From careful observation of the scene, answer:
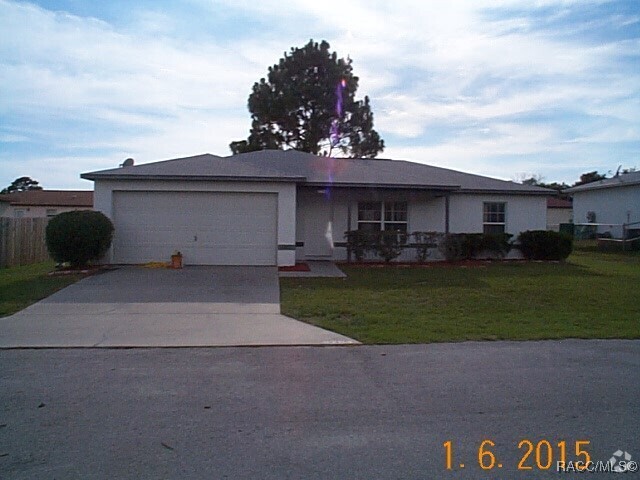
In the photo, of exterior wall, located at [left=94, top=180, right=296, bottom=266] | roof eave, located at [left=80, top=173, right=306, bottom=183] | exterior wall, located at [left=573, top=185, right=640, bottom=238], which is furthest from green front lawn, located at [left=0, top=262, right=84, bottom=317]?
exterior wall, located at [left=573, top=185, right=640, bottom=238]

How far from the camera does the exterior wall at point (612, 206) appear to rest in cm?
3547

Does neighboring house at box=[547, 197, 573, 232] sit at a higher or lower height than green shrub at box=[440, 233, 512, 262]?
higher

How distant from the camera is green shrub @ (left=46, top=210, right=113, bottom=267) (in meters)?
17.6

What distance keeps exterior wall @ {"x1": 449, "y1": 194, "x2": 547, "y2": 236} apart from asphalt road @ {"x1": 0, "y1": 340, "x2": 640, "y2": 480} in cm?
1443

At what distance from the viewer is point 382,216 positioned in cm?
2298

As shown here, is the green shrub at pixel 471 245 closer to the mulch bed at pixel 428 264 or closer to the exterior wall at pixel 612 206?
the mulch bed at pixel 428 264

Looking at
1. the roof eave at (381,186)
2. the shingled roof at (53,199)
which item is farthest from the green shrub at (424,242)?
the shingled roof at (53,199)

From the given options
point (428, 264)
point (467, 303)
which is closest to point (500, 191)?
point (428, 264)

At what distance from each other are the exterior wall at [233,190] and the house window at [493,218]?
8253 mm

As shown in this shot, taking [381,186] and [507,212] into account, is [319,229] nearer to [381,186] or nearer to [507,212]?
[381,186]

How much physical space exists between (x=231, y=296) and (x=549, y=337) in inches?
282

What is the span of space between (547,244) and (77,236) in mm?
16170

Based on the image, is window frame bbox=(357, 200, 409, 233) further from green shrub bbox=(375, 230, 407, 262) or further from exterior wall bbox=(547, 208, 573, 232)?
exterior wall bbox=(547, 208, 573, 232)

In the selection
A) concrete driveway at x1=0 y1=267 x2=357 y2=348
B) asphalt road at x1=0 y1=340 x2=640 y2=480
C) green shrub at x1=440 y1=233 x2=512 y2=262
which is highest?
green shrub at x1=440 y1=233 x2=512 y2=262
